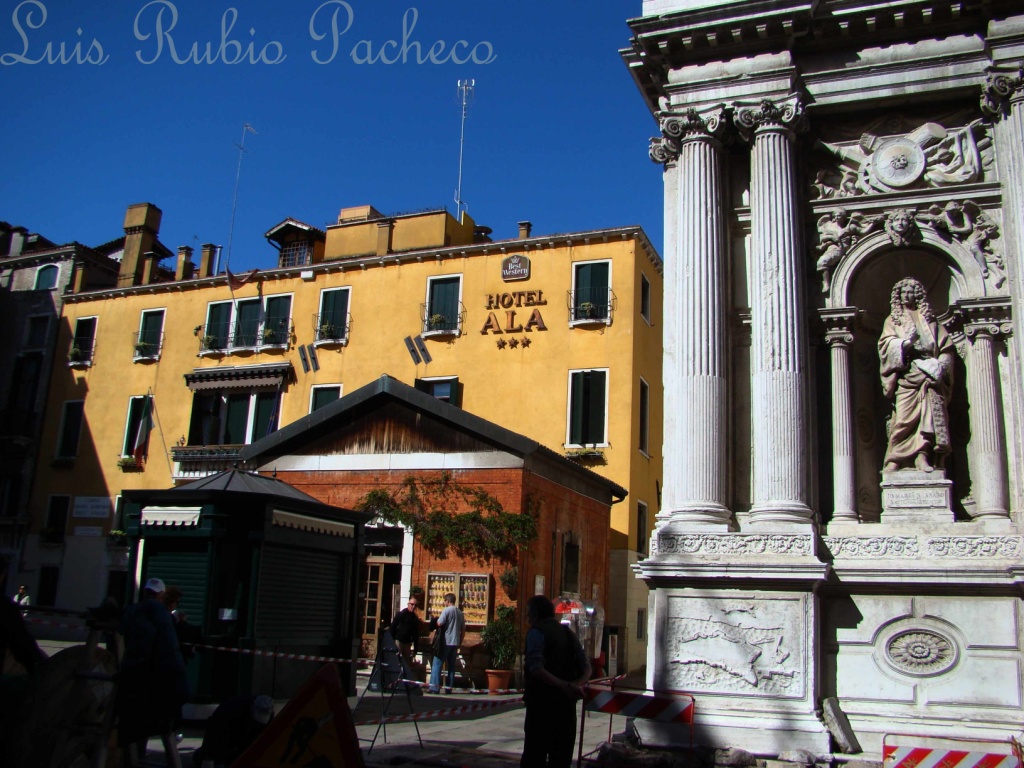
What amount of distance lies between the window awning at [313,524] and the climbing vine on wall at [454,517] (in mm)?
5228

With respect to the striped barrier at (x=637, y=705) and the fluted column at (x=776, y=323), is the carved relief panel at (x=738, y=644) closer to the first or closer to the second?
the striped barrier at (x=637, y=705)

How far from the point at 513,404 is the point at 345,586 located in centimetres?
1369

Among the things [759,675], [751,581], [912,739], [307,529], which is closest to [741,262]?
[751,581]

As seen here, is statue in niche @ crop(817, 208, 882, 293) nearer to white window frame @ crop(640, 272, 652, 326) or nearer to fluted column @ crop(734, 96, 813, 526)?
fluted column @ crop(734, 96, 813, 526)

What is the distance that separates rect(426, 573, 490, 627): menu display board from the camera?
1941 centimetres

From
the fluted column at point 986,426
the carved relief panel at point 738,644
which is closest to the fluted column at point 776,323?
the carved relief panel at point 738,644

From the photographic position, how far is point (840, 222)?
11531 mm

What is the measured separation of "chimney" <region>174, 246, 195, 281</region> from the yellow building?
7 cm

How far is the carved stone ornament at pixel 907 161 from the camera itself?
11.2 meters

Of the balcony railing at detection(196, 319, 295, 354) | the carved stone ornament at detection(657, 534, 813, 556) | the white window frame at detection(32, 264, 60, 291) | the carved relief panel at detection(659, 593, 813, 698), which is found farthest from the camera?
the white window frame at detection(32, 264, 60, 291)

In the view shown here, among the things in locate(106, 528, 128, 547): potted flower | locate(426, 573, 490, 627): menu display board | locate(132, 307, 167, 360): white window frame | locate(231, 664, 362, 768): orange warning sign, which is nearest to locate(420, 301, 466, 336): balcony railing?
locate(132, 307, 167, 360): white window frame

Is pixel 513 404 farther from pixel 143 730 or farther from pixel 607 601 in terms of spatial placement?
pixel 143 730

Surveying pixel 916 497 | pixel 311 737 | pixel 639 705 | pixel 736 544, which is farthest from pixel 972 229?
pixel 311 737

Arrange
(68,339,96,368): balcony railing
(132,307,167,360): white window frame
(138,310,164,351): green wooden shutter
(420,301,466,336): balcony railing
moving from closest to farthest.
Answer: (420,301,466,336): balcony railing, (132,307,167,360): white window frame, (138,310,164,351): green wooden shutter, (68,339,96,368): balcony railing
